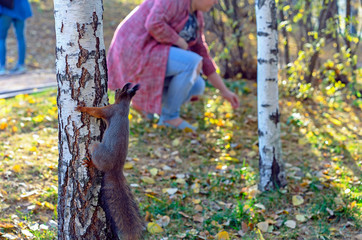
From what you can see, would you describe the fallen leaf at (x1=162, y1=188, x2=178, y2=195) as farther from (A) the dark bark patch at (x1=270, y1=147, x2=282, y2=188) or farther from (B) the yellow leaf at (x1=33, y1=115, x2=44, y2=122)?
(B) the yellow leaf at (x1=33, y1=115, x2=44, y2=122)

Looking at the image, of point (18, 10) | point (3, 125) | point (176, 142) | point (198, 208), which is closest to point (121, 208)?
point (198, 208)

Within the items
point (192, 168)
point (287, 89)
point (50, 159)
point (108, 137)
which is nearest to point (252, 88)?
point (287, 89)

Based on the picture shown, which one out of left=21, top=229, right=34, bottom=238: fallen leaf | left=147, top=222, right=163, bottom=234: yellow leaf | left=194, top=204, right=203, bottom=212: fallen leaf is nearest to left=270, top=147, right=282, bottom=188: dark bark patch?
left=194, top=204, right=203, bottom=212: fallen leaf

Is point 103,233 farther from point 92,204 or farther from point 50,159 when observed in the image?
point 50,159

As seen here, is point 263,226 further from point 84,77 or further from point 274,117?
point 84,77

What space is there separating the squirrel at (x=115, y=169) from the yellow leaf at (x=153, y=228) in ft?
1.59

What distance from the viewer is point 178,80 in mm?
4254

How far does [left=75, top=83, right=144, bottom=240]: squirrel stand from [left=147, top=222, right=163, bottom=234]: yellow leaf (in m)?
0.48

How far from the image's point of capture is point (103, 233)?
7.39 feet

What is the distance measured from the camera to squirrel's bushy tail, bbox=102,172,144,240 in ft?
6.95

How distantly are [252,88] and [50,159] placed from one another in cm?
354

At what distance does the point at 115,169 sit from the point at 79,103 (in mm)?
417

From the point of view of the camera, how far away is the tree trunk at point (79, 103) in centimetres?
207

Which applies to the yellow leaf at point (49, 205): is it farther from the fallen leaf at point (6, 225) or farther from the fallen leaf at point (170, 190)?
the fallen leaf at point (170, 190)
